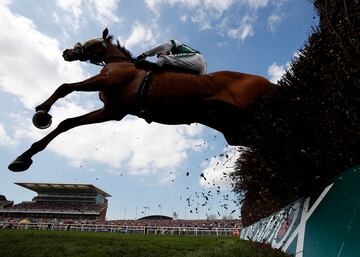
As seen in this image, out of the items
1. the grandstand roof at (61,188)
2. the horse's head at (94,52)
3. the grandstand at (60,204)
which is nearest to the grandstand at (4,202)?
the grandstand at (60,204)

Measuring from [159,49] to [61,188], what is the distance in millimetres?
73560

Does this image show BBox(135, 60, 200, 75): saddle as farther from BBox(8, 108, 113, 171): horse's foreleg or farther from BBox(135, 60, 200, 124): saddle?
BBox(8, 108, 113, 171): horse's foreleg

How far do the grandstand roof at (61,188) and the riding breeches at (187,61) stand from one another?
69.0 meters

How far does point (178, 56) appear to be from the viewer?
19.3 feet

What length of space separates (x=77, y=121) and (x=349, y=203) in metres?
4.31

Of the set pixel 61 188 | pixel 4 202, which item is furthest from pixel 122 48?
pixel 4 202

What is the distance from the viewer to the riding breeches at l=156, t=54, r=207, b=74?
576cm

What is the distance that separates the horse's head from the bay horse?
1.61 ft

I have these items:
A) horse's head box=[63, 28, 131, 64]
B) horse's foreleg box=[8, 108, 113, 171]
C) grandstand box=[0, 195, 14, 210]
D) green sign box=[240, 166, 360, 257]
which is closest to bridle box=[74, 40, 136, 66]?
horse's head box=[63, 28, 131, 64]

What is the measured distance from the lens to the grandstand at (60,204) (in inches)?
2749

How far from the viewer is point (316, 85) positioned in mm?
4758

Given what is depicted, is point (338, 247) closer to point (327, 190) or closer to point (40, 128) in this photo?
point (327, 190)

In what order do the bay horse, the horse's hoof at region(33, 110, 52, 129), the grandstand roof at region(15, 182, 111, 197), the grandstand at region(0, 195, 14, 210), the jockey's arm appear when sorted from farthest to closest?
the grandstand at region(0, 195, 14, 210)
the grandstand roof at region(15, 182, 111, 197)
the jockey's arm
the horse's hoof at region(33, 110, 52, 129)
the bay horse

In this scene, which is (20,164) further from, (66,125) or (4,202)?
(4,202)
